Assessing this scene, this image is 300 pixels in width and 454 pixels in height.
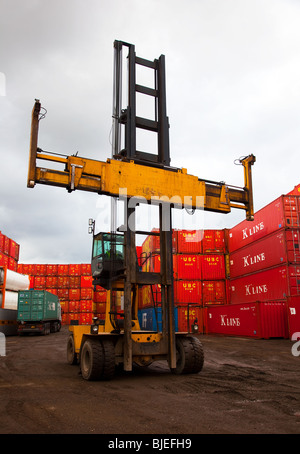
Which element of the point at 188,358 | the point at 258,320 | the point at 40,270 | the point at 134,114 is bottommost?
the point at 188,358

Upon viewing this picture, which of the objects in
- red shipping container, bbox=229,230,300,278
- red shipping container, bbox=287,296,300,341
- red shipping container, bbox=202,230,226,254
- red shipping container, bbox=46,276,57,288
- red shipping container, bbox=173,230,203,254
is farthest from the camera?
red shipping container, bbox=46,276,57,288

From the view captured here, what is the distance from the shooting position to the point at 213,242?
24781 millimetres

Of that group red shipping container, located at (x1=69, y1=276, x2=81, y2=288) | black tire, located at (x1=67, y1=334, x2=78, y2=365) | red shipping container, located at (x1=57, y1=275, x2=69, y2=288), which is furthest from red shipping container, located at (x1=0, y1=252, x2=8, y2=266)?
black tire, located at (x1=67, y1=334, x2=78, y2=365)

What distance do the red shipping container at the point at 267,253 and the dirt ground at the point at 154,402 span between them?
9.14 meters

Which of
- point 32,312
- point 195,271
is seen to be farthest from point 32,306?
point 195,271

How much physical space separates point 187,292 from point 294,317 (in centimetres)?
855

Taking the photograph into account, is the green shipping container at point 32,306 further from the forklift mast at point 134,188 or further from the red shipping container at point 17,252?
the forklift mast at point 134,188

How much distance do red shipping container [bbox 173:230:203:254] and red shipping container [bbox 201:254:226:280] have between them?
80 centimetres

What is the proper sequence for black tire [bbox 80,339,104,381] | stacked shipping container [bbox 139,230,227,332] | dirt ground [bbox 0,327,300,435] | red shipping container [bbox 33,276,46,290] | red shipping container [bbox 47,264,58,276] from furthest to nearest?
1. red shipping container [bbox 47,264,58,276]
2. red shipping container [bbox 33,276,46,290]
3. stacked shipping container [bbox 139,230,227,332]
4. black tire [bbox 80,339,104,381]
5. dirt ground [bbox 0,327,300,435]

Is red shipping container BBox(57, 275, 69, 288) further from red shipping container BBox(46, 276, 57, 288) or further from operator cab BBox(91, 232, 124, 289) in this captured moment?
operator cab BBox(91, 232, 124, 289)

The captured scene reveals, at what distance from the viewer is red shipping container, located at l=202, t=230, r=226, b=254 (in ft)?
80.6

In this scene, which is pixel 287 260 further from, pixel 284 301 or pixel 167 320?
pixel 167 320

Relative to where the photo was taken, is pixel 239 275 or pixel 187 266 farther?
pixel 187 266

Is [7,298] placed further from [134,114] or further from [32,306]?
[134,114]
